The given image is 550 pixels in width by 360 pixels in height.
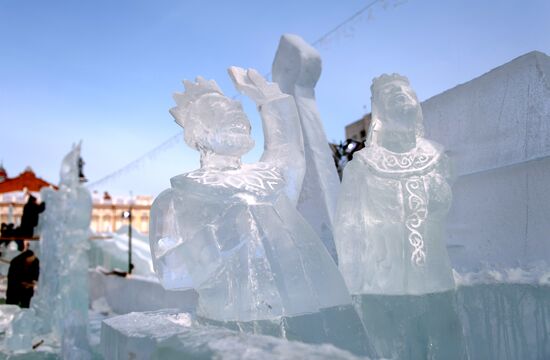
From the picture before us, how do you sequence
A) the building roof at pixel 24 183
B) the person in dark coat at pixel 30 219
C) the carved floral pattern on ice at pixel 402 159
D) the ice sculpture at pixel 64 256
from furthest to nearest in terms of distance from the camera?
the building roof at pixel 24 183, the person in dark coat at pixel 30 219, the ice sculpture at pixel 64 256, the carved floral pattern on ice at pixel 402 159

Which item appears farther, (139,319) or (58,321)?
(58,321)

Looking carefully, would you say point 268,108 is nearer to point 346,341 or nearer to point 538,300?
point 346,341

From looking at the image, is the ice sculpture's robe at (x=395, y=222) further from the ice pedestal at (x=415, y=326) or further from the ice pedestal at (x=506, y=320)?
the ice pedestal at (x=506, y=320)

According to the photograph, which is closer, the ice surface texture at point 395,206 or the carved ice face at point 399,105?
the ice surface texture at point 395,206

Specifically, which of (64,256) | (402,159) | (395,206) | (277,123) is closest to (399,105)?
(402,159)

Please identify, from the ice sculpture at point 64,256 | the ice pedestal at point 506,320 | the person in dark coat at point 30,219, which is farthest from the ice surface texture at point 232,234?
the person in dark coat at point 30,219

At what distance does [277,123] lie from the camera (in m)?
2.70

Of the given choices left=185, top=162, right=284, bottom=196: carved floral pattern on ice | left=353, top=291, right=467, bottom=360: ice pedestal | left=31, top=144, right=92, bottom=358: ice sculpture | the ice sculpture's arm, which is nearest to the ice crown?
the ice sculpture's arm

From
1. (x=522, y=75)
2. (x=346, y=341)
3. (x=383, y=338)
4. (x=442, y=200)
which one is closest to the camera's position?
(x=346, y=341)

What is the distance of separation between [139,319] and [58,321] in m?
5.52

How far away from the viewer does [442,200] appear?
2600mm

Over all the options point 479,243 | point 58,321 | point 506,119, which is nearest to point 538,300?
point 479,243

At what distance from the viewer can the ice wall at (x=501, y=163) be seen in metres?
3.13

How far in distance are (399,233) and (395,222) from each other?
7 centimetres
